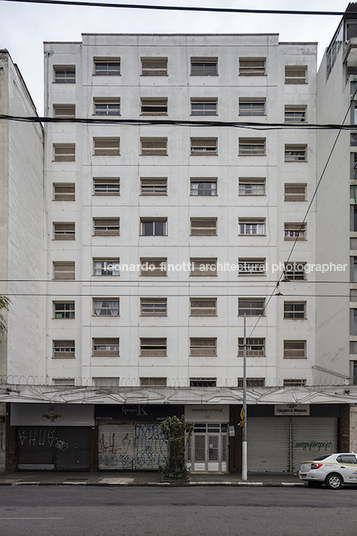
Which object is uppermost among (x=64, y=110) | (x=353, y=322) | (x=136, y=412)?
(x=64, y=110)

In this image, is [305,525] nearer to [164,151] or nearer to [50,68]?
[164,151]

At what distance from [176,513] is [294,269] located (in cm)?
2135

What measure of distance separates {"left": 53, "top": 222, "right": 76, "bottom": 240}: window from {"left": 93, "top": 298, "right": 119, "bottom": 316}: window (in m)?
4.72

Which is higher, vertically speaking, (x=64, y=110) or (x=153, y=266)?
(x=64, y=110)

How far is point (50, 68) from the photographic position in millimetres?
33031

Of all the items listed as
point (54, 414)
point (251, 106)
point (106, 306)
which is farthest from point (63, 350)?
point (251, 106)

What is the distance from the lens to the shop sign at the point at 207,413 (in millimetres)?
25531

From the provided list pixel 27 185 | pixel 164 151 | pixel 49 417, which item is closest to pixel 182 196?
pixel 164 151

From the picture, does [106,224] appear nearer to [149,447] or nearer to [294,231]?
[294,231]

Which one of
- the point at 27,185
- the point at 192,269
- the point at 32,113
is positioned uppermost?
the point at 32,113

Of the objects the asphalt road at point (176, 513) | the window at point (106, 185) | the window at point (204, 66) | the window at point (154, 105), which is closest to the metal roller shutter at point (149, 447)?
the asphalt road at point (176, 513)

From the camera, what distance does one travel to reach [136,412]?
25.4 m

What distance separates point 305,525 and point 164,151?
25352 mm

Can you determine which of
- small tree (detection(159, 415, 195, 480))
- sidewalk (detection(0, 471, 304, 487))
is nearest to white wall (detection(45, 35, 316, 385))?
sidewalk (detection(0, 471, 304, 487))
